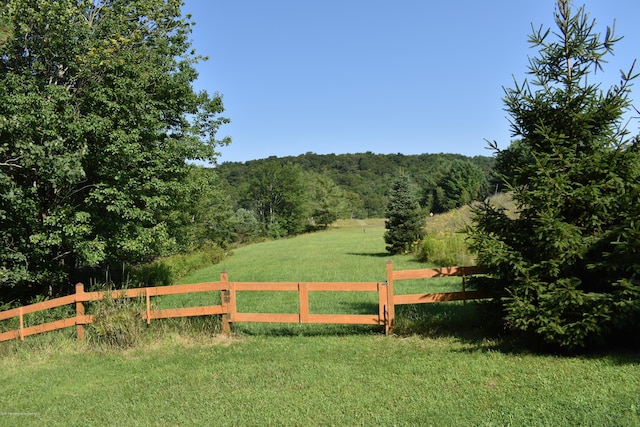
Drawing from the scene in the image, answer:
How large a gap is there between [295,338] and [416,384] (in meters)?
3.05

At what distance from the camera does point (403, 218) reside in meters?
24.5

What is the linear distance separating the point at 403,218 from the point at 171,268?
11.8m

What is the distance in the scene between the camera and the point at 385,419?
442cm

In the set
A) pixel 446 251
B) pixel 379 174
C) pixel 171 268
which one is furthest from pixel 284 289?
pixel 379 174

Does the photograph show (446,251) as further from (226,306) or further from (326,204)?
(326,204)

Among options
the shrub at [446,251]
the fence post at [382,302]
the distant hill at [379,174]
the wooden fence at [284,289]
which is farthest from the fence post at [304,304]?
the distant hill at [379,174]

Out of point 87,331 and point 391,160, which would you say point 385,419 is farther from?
point 391,160

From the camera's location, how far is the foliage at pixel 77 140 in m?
10.6

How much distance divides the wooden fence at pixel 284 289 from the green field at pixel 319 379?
286 millimetres

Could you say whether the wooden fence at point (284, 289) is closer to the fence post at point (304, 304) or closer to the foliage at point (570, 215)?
the fence post at point (304, 304)

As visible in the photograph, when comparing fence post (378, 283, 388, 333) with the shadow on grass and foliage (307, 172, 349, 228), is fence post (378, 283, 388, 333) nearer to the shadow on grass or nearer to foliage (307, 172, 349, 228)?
the shadow on grass

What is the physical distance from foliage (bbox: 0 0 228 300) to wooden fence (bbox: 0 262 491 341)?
9.43ft

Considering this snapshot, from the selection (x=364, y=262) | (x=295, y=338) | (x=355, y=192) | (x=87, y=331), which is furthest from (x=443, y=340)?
(x=355, y=192)

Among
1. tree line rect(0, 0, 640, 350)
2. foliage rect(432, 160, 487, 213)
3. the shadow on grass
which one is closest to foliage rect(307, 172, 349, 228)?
foliage rect(432, 160, 487, 213)
